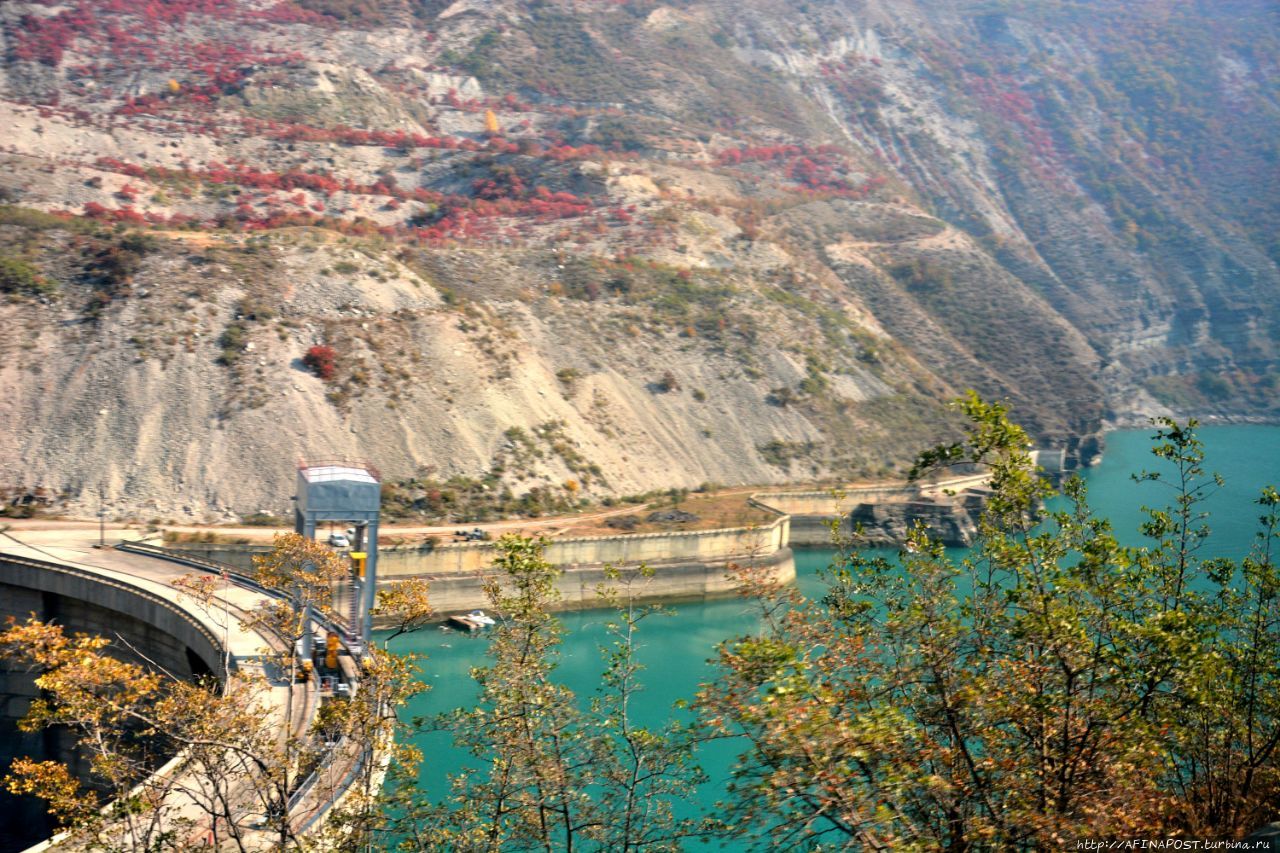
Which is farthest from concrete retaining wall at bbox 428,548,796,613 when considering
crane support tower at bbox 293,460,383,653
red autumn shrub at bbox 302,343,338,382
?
crane support tower at bbox 293,460,383,653

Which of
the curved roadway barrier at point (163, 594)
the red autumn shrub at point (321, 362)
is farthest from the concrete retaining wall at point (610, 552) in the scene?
the red autumn shrub at point (321, 362)

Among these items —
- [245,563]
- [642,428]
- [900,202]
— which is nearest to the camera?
[245,563]

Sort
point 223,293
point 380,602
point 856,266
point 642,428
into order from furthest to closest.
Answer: point 856,266 < point 642,428 < point 223,293 < point 380,602

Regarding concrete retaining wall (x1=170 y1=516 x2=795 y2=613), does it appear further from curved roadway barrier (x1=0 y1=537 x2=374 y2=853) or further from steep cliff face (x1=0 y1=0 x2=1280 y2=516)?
steep cliff face (x1=0 y1=0 x2=1280 y2=516)

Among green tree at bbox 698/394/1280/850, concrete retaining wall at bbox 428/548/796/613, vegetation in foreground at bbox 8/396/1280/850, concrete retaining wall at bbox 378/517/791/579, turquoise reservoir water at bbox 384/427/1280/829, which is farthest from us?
concrete retaining wall at bbox 428/548/796/613

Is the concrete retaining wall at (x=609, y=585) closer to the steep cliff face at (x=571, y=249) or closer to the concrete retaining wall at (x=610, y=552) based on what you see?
the concrete retaining wall at (x=610, y=552)

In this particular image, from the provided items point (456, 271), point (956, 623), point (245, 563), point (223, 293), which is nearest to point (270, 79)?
point (456, 271)

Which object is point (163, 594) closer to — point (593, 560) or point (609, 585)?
point (609, 585)

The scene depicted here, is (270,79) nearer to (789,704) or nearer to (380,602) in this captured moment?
(380,602)
